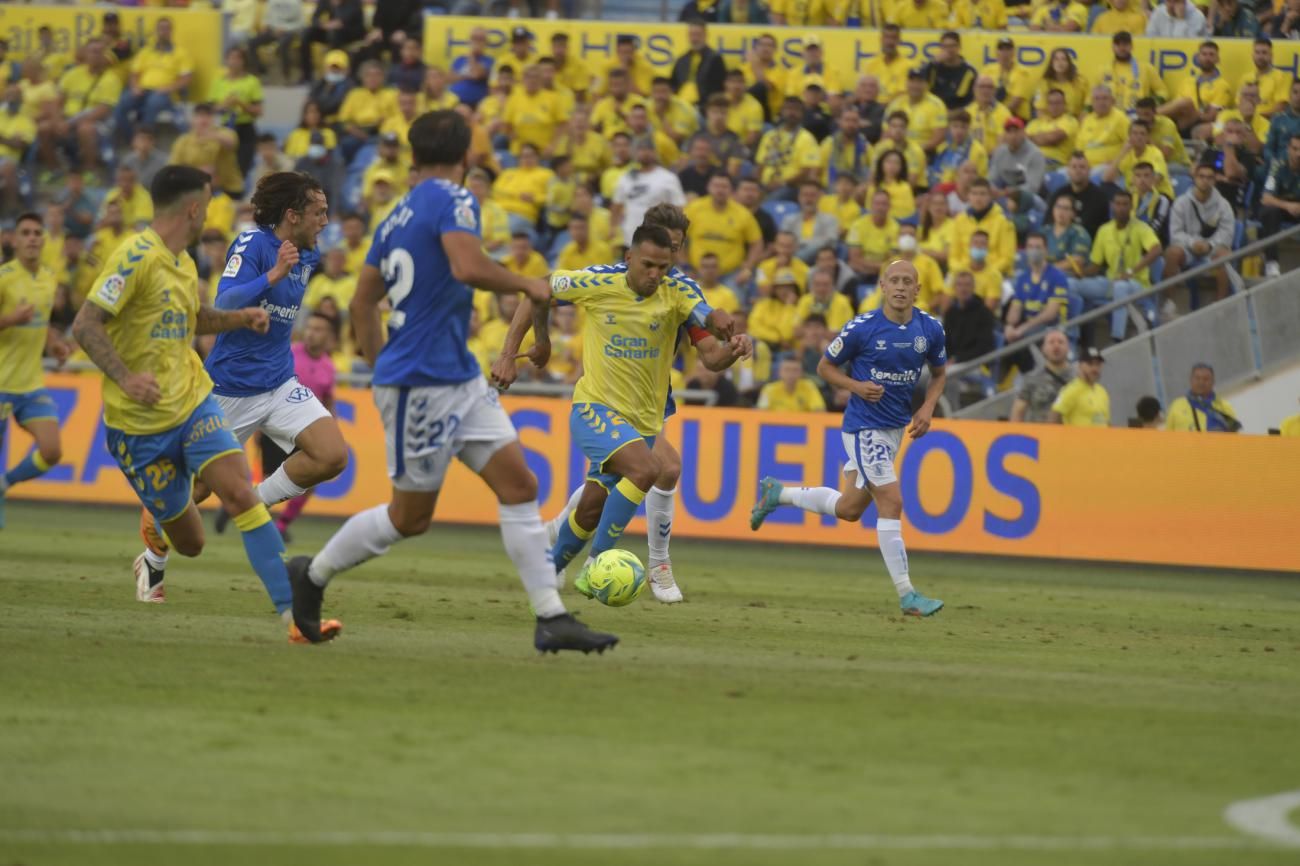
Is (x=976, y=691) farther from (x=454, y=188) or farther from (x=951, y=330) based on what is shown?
(x=951, y=330)

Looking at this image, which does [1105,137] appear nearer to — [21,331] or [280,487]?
[21,331]

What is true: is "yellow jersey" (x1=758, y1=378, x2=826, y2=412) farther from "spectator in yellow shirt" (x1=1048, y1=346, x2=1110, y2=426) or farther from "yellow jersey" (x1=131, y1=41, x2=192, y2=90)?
"yellow jersey" (x1=131, y1=41, x2=192, y2=90)

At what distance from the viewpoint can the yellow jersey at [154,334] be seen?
10.0m

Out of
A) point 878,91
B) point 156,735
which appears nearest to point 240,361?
point 156,735

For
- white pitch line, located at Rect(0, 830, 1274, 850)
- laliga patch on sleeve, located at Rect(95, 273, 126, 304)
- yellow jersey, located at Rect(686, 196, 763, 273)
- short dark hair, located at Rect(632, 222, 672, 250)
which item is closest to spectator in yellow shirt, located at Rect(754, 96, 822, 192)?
yellow jersey, located at Rect(686, 196, 763, 273)

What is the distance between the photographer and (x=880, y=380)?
13.9m

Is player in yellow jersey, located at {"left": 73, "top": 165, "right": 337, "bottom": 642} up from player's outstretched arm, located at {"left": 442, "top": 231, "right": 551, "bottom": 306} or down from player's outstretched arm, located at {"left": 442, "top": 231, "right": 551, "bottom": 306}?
down

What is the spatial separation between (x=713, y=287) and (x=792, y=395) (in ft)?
6.09

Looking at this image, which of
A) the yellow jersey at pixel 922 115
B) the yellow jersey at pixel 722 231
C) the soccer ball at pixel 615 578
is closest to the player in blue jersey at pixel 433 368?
the soccer ball at pixel 615 578

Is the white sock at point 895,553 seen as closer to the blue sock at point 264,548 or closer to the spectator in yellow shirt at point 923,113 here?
the blue sock at point 264,548

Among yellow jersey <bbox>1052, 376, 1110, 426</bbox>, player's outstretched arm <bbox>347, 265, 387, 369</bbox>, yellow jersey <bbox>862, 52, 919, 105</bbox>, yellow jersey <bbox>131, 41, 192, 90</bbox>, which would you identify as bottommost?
yellow jersey <bbox>1052, 376, 1110, 426</bbox>

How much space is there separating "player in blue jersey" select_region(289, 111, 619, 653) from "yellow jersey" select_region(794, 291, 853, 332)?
13.3m

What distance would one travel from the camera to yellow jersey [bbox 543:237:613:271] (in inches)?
939

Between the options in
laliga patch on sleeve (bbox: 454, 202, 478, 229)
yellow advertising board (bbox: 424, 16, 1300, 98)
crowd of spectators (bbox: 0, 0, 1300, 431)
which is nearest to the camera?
laliga patch on sleeve (bbox: 454, 202, 478, 229)
